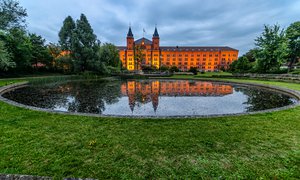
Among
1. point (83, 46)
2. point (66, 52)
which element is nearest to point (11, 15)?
point (83, 46)

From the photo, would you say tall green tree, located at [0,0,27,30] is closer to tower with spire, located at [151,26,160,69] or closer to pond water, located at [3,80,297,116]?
pond water, located at [3,80,297,116]

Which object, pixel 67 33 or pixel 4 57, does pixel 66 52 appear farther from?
pixel 4 57

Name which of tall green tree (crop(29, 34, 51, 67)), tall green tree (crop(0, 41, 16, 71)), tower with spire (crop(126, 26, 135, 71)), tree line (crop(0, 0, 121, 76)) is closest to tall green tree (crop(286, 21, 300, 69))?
tree line (crop(0, 0, 121, 76))

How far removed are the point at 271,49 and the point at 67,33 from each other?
135 feet

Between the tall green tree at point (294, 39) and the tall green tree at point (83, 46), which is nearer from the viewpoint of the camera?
the tall green tree at point (83, 46)

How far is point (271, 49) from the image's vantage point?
26.8 metres

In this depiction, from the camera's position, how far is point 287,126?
15.9 feet

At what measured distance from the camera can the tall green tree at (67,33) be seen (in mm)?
32703

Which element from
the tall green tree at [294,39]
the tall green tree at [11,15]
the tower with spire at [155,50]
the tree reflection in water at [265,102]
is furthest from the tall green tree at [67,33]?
the tall green tree at [294,39]

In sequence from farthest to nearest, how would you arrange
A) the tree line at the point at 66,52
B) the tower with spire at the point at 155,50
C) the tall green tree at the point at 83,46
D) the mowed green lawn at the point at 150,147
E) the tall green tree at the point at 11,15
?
1. the tower with spire at the point at 155,50
2. the tall green tree at the point at 83,46
3. the tree line at the point at 66,52
4. the tall green tree at the point at 11,15
5. the mowed green lawn at the point at 150,147

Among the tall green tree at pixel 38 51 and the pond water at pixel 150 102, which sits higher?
the tall green tree at pixel 38 51

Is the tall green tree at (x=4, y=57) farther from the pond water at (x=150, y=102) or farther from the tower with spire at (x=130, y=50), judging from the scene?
the tower with spire at (x=130, y=50)

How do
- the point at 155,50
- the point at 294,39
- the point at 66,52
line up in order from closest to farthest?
the point at 294,39
the point at 66,52
the point at 155,50

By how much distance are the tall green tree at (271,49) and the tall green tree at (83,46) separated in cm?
3197
